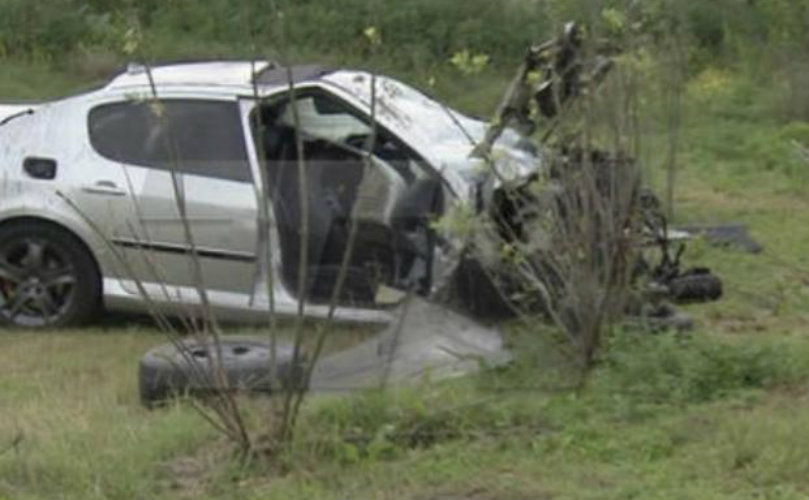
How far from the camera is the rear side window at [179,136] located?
9812mm

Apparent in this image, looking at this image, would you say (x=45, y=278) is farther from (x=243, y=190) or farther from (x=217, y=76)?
(x=217, y=76)

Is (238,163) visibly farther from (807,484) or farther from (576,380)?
(807,484)

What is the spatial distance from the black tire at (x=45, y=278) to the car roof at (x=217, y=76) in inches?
37.9

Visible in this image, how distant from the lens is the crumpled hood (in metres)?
8.68

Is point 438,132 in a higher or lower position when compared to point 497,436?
higher

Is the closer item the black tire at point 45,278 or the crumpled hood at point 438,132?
the crumpled hood at point 438,132

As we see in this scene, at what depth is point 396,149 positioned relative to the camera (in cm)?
952

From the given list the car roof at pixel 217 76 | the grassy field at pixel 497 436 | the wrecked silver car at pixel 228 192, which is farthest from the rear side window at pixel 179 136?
the grassy field at pixel 497 436

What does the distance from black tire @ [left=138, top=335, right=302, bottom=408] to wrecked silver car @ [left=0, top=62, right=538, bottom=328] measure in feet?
3.31

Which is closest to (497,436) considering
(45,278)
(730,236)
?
(45,278)

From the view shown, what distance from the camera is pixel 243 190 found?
9.70 metres

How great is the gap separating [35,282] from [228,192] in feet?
4.43

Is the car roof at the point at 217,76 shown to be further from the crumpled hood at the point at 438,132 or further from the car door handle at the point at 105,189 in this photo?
the car door handle at the point at 105,189

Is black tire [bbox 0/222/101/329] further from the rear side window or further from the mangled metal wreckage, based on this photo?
the rear side window
